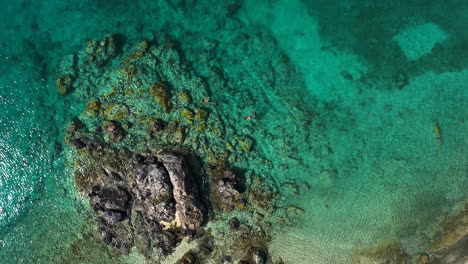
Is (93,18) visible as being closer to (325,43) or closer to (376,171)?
(325,43)

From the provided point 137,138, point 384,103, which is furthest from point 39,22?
point 384,103

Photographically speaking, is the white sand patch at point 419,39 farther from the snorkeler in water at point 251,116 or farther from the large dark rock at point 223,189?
the large dark rock at point 223,189

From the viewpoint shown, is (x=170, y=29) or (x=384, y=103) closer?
(x=384, y=103)

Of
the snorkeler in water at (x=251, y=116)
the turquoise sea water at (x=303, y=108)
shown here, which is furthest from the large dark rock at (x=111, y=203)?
the snorkeler in water at (x=251, y=116)

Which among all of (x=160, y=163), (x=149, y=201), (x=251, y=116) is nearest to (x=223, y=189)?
(x=160, y=163)

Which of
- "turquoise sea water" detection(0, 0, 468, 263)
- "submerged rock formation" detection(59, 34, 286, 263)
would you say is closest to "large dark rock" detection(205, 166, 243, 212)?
"submerged rock formation" detection(59, 34, 286, 263)

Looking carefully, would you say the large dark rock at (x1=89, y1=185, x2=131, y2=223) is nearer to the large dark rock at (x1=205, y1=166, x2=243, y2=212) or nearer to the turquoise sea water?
the turquoise sea water
